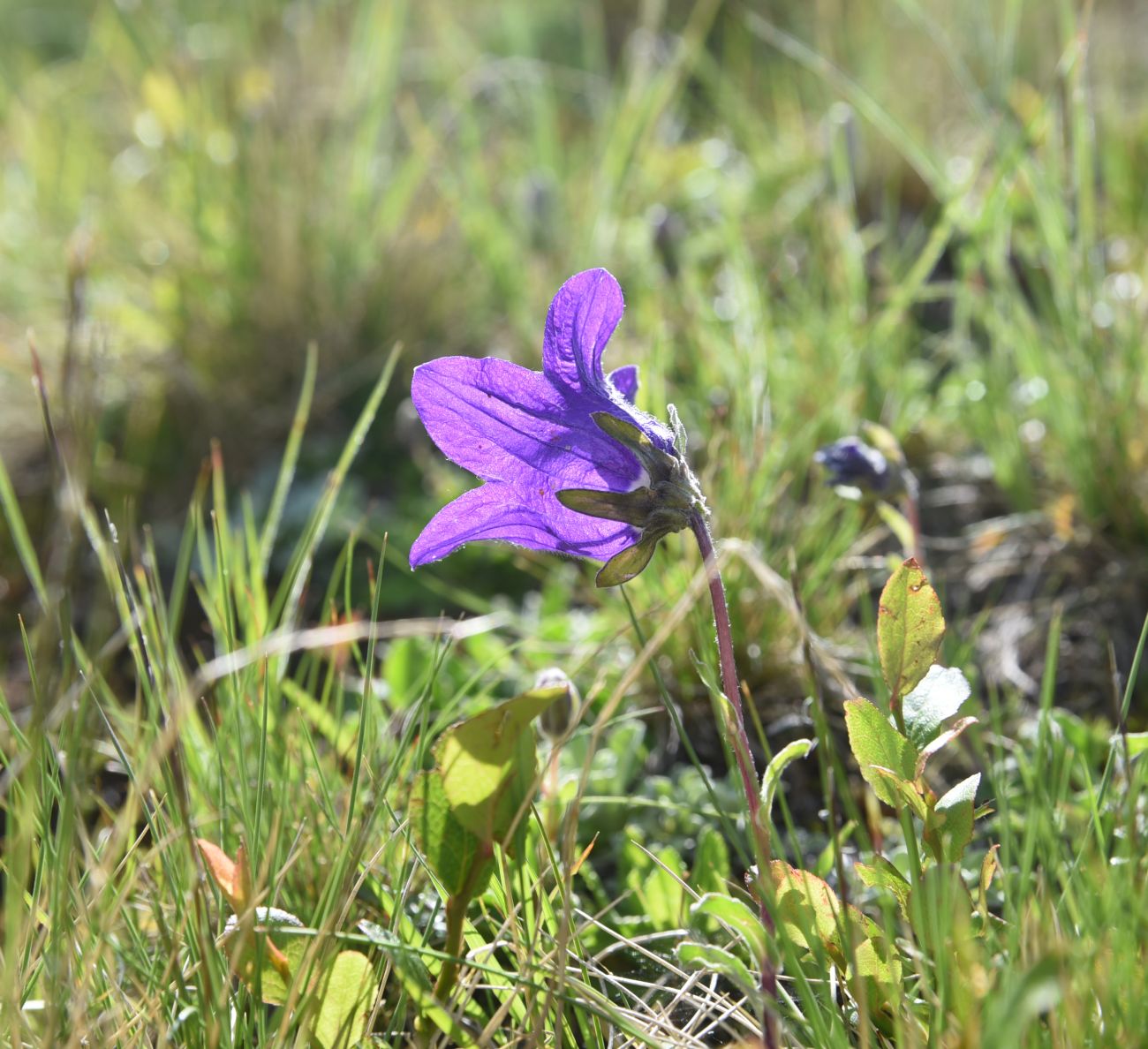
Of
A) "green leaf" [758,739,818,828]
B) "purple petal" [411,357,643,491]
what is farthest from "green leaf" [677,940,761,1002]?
"purple petal" [411,357,643,491]

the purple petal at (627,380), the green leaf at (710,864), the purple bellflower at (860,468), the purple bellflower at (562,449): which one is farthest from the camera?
the purple bellflower at (860,468)

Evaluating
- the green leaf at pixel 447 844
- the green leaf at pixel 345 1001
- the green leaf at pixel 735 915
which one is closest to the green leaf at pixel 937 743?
the green leaf at pixel 735 915

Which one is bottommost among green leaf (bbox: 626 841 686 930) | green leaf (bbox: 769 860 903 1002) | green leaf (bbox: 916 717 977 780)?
green leaf (bbox: 626 841 686 930)

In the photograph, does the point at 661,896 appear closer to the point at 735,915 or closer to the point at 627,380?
the point at 735,915

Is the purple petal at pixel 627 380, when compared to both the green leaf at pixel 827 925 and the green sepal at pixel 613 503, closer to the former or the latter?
the green sepal at pixel 613 503

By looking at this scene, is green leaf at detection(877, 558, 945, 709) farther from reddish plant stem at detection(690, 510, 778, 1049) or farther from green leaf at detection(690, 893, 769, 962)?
green leaf at detection(690, 893, 769, 962)

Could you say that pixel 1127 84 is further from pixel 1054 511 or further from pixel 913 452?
pixel 1054 511

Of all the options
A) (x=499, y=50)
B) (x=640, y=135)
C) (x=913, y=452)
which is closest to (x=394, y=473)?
(x=640, y=135)
